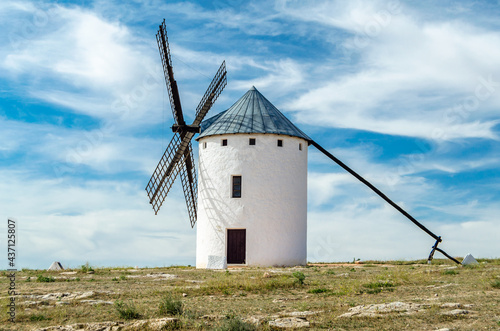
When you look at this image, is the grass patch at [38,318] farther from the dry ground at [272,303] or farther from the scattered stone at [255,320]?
the scattered stone at [255,320]

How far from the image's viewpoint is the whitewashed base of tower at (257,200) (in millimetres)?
25016

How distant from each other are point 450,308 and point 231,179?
15.9 m

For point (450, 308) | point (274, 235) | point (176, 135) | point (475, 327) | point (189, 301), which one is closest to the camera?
point (475, 327)

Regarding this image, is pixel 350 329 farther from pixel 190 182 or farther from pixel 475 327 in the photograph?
pixel 190 182

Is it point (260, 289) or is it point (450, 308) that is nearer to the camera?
point (450, 308)

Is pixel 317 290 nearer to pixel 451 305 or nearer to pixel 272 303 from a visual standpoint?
pixel 272 303

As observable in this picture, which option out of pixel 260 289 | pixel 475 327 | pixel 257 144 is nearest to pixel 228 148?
pixel 257 144

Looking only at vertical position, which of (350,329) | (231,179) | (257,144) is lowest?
(350,329)

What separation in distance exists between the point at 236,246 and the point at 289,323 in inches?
616

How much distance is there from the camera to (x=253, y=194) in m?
25.1

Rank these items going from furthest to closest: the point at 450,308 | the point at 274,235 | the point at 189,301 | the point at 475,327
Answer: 1. the point at 274,235
2. the point at 189,301
3. the point at 450,308
4. the point at 475,327

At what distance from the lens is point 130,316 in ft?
35.0

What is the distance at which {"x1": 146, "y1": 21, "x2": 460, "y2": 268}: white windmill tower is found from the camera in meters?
25.0

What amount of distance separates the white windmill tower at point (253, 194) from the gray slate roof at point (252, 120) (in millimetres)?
50
